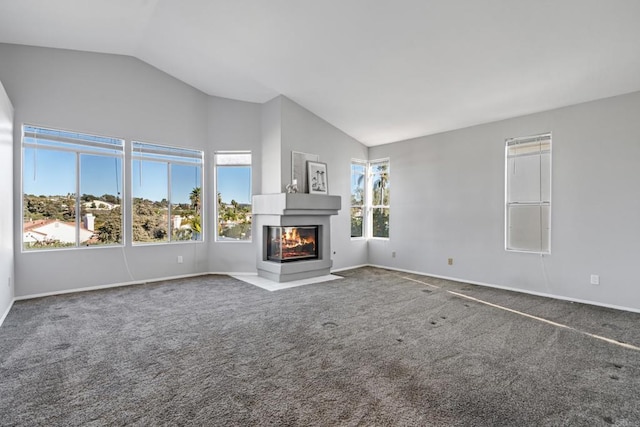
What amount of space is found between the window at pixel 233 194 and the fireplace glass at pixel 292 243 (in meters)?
0.72

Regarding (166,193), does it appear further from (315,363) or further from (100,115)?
(315,363)

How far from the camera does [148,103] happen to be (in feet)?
18.5

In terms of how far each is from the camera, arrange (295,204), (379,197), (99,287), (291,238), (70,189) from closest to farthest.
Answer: (70,189) → (99,287) → (295,204) → (291,238) → (379,197)

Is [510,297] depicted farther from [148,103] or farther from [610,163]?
[148,103]

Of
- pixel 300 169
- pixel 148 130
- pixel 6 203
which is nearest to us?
pixel 6 203

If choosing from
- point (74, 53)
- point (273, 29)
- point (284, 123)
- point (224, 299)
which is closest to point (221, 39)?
point (273, 29)

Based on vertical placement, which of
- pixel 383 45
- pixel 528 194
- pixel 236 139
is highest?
pixel 383 45

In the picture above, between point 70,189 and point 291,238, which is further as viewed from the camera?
point 291,238

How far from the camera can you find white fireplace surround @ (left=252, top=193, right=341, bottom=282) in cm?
553

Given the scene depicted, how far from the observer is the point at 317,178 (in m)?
6.26

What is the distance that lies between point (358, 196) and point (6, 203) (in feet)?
19.1

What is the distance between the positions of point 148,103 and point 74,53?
1.16m

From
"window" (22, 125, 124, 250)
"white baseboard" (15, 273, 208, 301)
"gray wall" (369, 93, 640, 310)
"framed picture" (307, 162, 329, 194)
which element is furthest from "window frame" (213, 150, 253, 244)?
"gray wall" (369, 93, 640, 310)

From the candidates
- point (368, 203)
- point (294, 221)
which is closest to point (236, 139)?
point (294, 221)
